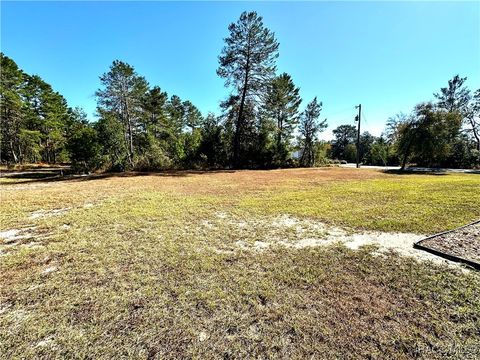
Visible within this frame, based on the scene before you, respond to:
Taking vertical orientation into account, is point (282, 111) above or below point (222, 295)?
above

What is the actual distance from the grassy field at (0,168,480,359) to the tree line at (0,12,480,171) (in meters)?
14.9

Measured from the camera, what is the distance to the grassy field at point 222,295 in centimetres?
177

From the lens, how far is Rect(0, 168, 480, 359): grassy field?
5.82ft

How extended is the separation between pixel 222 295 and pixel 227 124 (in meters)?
20.4

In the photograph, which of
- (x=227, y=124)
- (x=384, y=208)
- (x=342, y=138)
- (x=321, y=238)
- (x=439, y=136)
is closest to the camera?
(x=321, y=238)

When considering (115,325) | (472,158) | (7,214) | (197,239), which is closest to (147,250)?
(197,239)

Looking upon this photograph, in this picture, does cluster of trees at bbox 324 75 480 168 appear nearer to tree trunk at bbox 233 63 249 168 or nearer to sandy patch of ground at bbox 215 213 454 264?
tree trunk at bbox 233 63 249 168

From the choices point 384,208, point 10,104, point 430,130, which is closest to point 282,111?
point 430,130

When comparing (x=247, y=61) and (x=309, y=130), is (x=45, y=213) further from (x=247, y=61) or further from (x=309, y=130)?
(x=309, y=130)

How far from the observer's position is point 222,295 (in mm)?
2400

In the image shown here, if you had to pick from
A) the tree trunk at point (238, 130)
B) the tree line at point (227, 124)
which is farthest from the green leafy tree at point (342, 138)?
the tree trunk at point (238, 130)

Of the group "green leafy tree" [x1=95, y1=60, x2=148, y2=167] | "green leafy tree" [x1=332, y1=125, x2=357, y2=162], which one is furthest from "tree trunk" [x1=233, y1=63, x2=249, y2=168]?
"green leafy tree" [x1=332, y1=125, x2=357, y2=162]

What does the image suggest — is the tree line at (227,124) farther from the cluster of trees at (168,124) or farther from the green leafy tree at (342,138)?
the green leafy tree at (342,138)

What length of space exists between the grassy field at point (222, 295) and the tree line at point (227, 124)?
14.9 m
